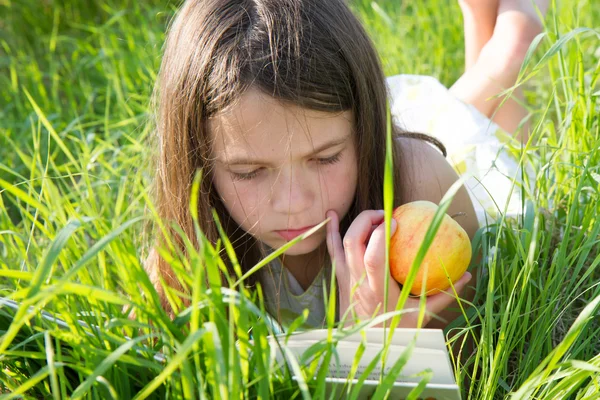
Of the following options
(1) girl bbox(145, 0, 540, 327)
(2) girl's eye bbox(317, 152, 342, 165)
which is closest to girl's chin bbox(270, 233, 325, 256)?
(1) girl bbox(145, 0, 540, 327)

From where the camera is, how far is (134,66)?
9.65ft

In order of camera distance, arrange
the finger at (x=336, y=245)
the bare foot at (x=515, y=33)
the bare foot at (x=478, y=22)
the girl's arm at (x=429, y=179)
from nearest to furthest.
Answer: the finger at (x=336, y=245), the girl's arm at (x=429, y=179), the bare foot at (x=515, y=33), the bare foot at (x=478, y=22)

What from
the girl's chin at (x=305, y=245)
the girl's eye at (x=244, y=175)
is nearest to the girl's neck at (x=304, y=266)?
the girl's chin at (x=305, y=245)

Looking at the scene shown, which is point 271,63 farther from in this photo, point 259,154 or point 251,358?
point 251,358

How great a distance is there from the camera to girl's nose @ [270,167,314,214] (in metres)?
1.41

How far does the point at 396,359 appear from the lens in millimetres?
1016

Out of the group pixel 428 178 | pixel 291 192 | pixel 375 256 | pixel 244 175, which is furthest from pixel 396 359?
pixel 428 178

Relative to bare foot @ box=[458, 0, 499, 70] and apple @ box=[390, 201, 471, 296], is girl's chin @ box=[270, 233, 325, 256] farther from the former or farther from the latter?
bare foot @ box=[458, 0, 499, 70]

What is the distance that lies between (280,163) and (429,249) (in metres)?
0.33

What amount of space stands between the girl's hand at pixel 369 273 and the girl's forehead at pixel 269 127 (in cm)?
19

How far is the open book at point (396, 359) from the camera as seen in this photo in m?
0.97

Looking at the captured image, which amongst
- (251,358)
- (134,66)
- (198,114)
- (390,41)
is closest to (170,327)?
(251,358)

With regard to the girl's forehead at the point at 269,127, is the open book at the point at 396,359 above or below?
below

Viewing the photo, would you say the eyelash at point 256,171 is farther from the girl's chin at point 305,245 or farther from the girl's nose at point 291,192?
the girl's chin at point 305,245
